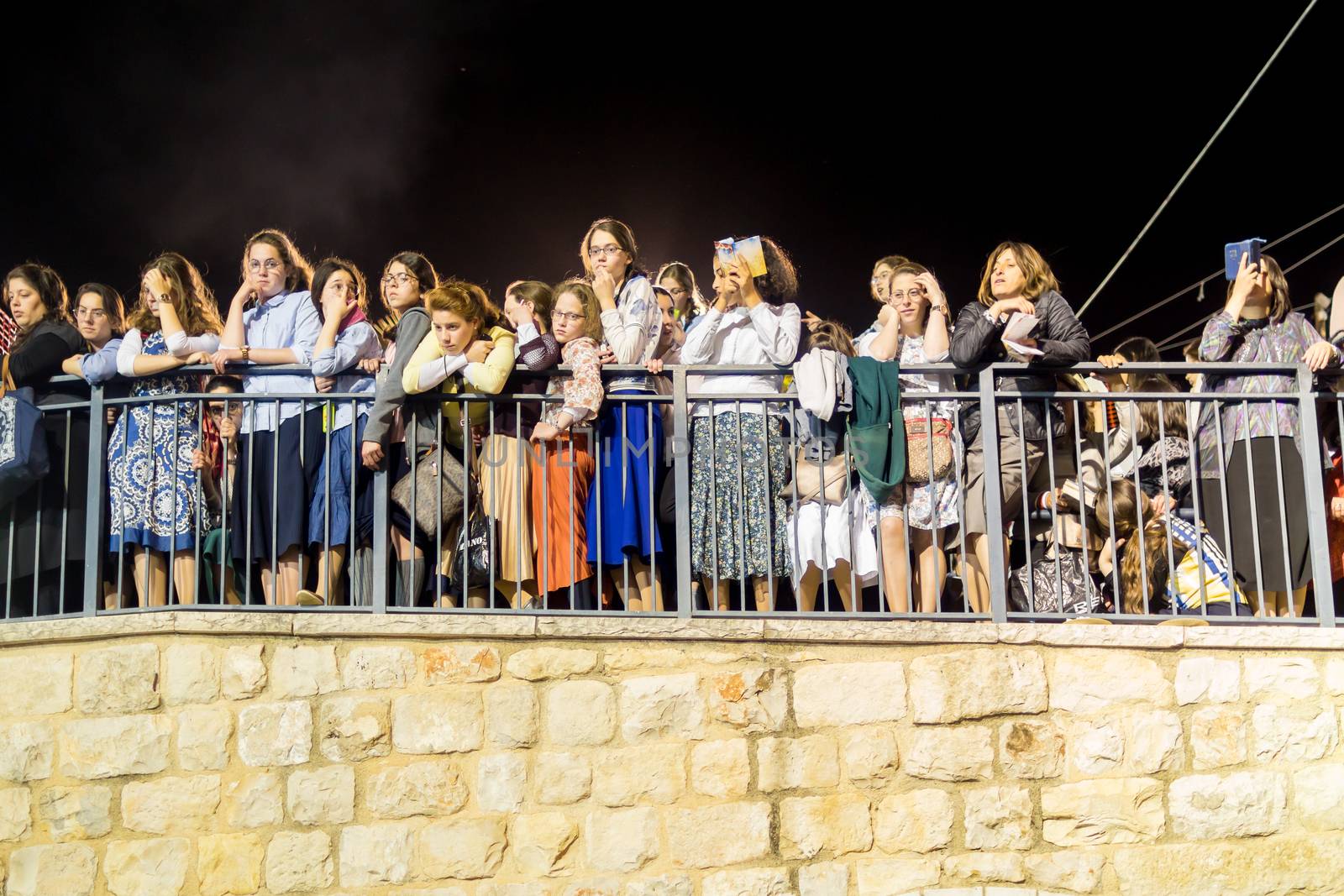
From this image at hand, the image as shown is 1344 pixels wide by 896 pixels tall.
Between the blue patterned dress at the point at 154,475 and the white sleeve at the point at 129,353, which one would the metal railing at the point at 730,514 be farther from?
the white sleeve at the point at 129,353

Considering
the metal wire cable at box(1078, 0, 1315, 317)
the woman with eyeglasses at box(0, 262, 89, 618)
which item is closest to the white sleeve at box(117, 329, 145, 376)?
the woman with eyeglasses at box(0, 262, 89, 618)

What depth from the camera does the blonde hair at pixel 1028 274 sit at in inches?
283

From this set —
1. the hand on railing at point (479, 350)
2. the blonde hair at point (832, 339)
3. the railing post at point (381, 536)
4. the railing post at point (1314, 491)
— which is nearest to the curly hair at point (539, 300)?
the hand on railing at point (479, 350)

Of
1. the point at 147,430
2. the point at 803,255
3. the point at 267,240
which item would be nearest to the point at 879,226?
the point at 803,255

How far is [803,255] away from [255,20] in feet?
13.8

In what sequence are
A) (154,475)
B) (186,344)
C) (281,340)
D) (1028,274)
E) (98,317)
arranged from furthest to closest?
(98,317) → (281,340) → (1028,274) → (186,344) → (154,475)

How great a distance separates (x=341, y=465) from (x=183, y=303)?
1.13m

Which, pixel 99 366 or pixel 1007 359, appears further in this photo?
pixel 1007 359

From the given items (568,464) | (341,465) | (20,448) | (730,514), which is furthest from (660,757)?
(20,448)

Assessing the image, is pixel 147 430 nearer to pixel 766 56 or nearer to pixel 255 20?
pixel 255 20

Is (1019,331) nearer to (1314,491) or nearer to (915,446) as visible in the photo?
(915,446)

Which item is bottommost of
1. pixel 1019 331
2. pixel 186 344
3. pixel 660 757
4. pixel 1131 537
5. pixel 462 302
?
pixel 660 757

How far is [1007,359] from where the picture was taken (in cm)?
721

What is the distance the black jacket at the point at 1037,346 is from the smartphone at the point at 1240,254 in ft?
2.72
